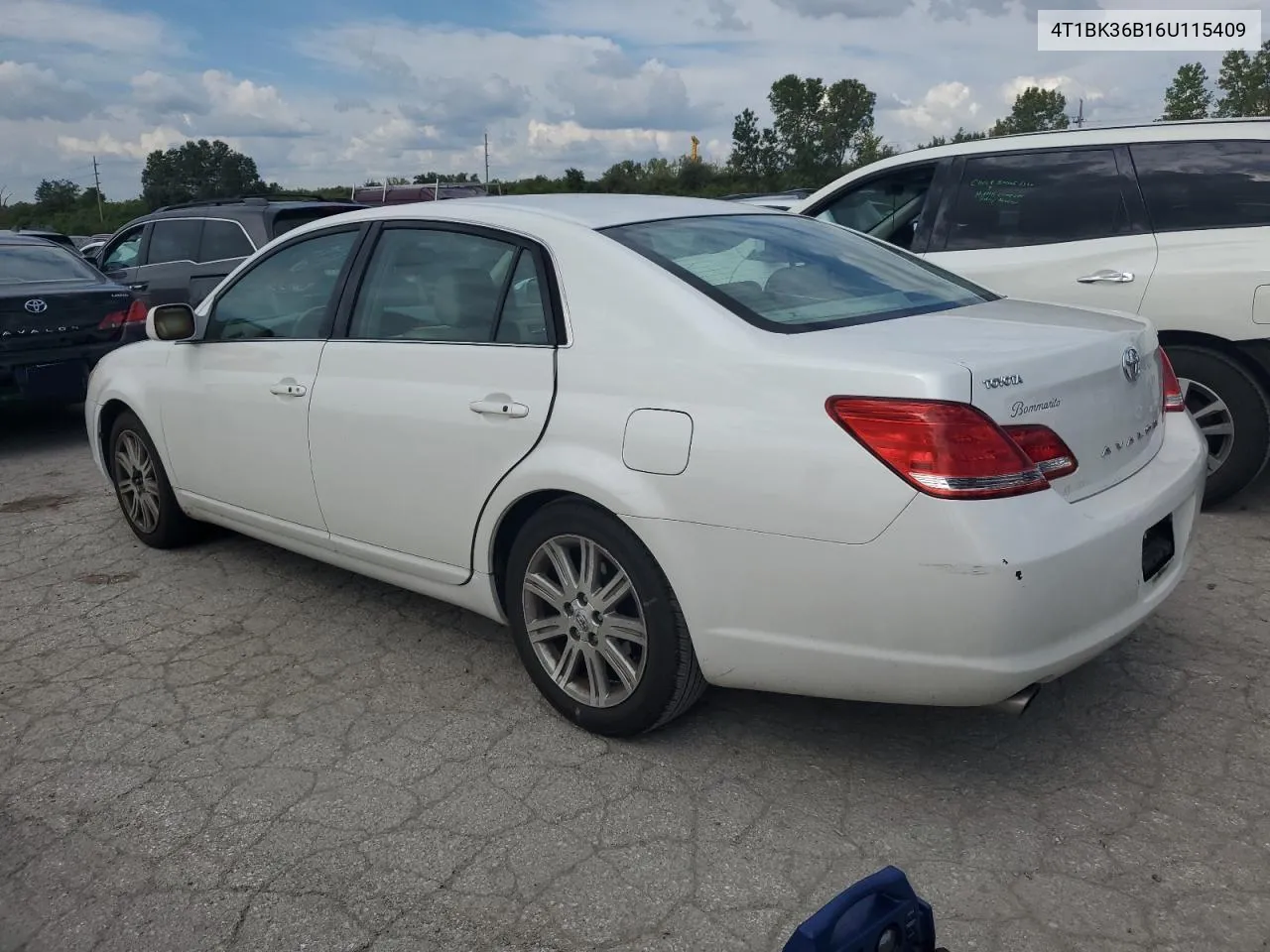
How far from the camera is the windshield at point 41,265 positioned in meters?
7.99

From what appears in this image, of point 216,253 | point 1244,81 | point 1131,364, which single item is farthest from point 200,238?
point 1244,81

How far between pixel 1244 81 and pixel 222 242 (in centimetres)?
3479

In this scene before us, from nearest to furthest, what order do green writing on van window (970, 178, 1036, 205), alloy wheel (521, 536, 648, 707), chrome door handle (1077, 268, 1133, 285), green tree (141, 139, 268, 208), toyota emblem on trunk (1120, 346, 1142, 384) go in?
1. toyota emblem on trunk (1120, 346, 1142, 384)
2. alloy wheel (521, 536, 648, 707)
3. chrome door handle (1077, 268, 1133, 285)
4. green writing on van window (970, 178, 1036, 205)
5. green tree (141, 139, 268, 208)

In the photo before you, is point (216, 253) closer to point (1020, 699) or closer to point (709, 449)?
point (709, 449)

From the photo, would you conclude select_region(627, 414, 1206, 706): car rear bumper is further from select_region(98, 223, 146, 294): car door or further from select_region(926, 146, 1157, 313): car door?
select_region(98, 223, 146, 294): car door

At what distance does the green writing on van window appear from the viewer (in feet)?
18.7

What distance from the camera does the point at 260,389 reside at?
420cm

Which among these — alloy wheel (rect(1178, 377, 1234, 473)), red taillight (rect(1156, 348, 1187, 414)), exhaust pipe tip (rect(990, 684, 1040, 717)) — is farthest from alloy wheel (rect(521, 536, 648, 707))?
alloy wheel (rect(1178, 377, 1234, 473))

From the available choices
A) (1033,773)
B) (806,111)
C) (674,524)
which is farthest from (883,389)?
(806,111)

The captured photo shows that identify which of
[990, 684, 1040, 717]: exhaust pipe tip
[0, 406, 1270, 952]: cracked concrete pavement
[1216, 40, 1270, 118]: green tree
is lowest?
[0, 406, 1270, 952]: cracked concrete pavement

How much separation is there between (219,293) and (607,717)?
2656 millimetres

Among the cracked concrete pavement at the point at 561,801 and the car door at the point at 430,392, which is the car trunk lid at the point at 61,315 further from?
the car door at the point at 430,392

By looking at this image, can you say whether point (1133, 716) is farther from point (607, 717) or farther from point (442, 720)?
point (442, 720)

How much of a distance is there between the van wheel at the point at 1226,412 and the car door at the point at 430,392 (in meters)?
3.36
